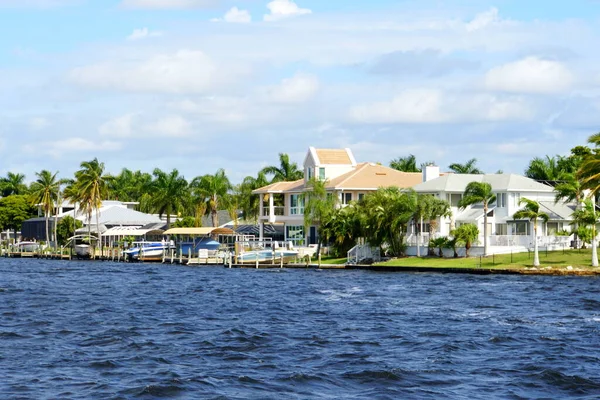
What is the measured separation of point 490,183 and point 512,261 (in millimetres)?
18083

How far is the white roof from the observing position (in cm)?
9231

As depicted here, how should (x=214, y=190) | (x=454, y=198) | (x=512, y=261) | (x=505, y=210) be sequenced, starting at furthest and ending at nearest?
(x=214, y=190) < (x=454, y=198) < (x=505, y=210) < (x=512, y=261)

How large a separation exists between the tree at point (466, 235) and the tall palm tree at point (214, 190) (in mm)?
45104

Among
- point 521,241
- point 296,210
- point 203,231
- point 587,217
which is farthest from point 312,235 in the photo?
point 587,217

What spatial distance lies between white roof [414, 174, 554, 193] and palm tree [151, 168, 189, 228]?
1493 inches

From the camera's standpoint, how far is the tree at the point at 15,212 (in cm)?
16512

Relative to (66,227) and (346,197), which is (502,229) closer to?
(346,197)

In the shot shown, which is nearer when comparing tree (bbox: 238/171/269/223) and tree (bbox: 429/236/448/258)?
tree (bbox: 429/236/448/258)

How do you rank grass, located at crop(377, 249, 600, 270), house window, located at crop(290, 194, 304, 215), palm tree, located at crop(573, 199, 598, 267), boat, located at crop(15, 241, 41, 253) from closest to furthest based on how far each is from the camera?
grass, located at crop(377, 249, 600, 270) → palm tree, located at crop(573, 199, 598, 267) → house window, located at crop(290, 194, 304, 215) → boat, located at crop(15, 241, 41, 253)

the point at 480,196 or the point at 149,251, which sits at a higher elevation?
the point at 480,196

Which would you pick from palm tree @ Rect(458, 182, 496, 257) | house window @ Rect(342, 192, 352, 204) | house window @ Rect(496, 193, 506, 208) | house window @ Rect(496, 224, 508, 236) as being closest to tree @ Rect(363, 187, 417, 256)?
palm tree @ Rect(458, 182, 496, 257)

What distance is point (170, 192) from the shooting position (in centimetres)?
12462

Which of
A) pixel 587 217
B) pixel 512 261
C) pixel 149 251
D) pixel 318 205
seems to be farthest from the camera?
pixel 149 251

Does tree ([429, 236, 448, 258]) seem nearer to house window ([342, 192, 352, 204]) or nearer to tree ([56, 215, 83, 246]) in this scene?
house window ([342, 192, 352, 204])
